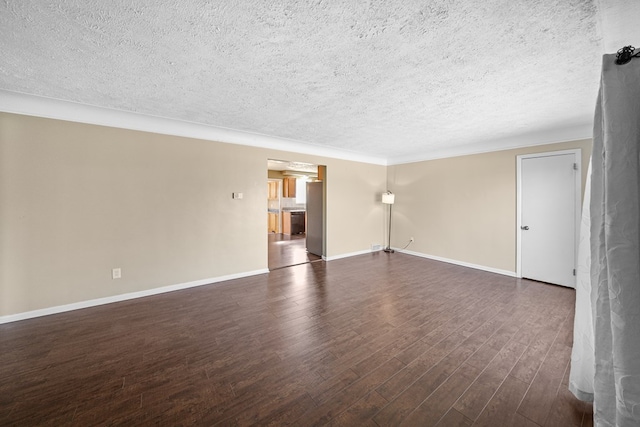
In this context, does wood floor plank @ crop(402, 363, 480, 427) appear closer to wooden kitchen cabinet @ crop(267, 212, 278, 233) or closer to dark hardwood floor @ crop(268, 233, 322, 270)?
dark hardwood floor @ crop(268, 233, 322, 270)

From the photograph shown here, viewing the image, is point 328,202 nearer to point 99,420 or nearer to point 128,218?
point 128,218

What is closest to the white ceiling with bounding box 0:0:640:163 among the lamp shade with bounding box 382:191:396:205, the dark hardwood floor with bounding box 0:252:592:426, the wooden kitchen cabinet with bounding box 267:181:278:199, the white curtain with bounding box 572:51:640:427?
the white curtain with bounding box 572:51:640:427

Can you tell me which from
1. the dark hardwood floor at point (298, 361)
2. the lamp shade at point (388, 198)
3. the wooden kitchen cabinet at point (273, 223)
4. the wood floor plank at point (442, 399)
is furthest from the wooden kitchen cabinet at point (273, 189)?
the wood floor plank at point (442, 399)

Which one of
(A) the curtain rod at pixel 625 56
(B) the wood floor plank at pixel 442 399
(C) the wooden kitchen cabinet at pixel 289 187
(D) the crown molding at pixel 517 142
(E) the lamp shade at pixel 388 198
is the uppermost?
(D) the crown molding at pixel 517 142

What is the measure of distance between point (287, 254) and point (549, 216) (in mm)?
5034

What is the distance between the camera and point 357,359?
1.94 meters

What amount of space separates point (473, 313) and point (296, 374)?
222 centimetres

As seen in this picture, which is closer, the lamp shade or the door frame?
the door frame

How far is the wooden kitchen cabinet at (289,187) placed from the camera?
9078 mm

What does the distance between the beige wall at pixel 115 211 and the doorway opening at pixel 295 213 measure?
1.26 metres

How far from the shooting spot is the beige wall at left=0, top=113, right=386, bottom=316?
8.30 feet

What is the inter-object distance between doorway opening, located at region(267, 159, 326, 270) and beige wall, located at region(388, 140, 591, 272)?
215 centimetres

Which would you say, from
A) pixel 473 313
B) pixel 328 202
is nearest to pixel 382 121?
pixel 328 202

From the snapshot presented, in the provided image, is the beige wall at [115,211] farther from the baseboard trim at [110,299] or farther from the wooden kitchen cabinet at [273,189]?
the wooden kitchen cabinet at [273,189]
